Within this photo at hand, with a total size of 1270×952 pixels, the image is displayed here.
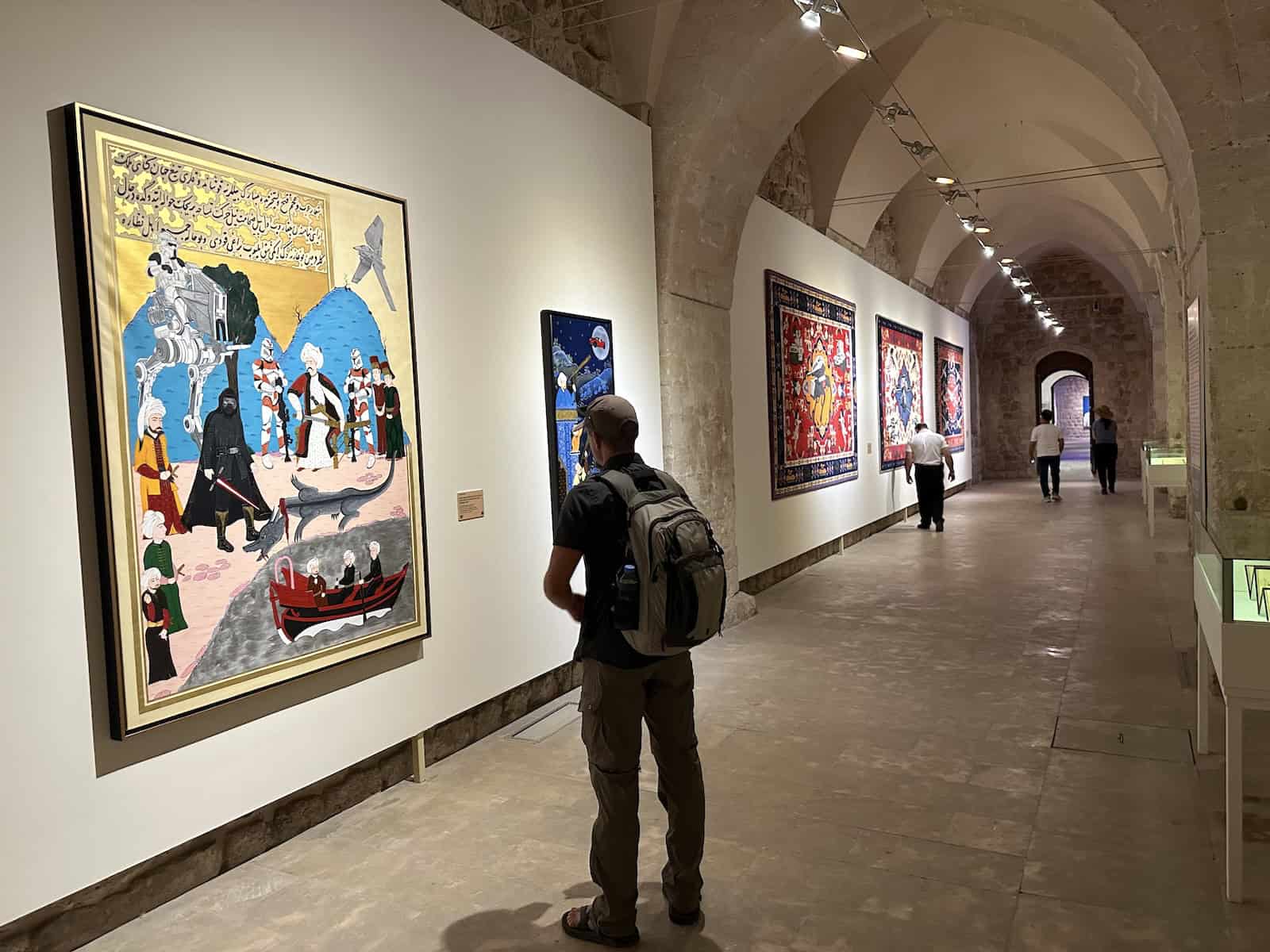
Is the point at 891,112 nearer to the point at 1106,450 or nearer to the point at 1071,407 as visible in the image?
the point at 1106,450

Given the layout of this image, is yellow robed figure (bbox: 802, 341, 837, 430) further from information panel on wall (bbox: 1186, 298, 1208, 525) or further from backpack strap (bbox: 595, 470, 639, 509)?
backpack strap (bbox: 595, 470, 639, 509)

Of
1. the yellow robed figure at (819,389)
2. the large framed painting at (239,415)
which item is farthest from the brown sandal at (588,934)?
the yellow robed figure at (819,389)

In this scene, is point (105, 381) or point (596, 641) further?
point (105, 381)

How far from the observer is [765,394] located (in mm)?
9148

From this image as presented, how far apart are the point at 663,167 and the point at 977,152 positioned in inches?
332

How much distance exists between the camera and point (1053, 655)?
6.21 meters

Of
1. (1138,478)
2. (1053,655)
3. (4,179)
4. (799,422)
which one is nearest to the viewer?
(4,179)

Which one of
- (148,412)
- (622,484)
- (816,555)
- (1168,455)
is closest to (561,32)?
(148,412)

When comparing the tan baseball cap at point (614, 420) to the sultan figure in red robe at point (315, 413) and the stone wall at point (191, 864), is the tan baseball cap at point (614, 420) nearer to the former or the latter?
the sultan figure in red robe at point (315, 413)

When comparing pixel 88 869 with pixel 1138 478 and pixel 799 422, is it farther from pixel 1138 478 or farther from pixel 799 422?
pixel 1138 478

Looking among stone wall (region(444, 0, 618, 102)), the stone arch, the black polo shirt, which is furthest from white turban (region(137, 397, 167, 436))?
the stone arch

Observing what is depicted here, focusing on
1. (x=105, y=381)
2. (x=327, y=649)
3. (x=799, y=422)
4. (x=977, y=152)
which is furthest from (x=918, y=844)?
(x=977, y=152)

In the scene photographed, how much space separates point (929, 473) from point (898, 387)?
1536 millimetres

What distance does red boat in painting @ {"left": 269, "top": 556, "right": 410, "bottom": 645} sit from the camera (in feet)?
11.7
